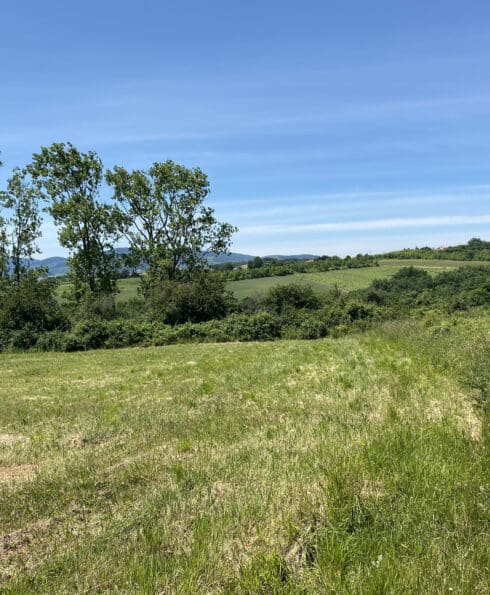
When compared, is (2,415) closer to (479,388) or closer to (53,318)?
(479,388)

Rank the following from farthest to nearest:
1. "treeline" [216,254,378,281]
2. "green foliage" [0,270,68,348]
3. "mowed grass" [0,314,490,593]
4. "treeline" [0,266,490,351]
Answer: "treeline" [216,254,378,281]
"treeline" [0,266,490,351]
"green foliage" [0,270,68,348]
"mowed grass" [0,314,490,593]

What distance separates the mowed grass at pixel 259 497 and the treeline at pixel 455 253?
9674 centimetres

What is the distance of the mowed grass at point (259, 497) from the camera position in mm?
2873

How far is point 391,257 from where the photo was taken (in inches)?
4222

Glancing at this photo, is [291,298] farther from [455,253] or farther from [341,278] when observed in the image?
[455,253]

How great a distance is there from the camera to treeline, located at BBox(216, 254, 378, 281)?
78.6 m

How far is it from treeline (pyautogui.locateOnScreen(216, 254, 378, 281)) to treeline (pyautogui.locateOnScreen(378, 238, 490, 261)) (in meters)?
12.1

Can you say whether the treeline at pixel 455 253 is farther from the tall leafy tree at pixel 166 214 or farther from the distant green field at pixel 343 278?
the tall leafy tree at pixel 166 214

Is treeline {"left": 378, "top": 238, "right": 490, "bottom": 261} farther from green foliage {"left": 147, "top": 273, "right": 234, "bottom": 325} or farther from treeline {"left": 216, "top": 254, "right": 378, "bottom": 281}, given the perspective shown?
green foliage {"left": 147, "top": 273, "right": 234, "bottom": 325}

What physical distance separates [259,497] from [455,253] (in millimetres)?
108593

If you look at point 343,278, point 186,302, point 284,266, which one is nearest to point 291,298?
point 186,302

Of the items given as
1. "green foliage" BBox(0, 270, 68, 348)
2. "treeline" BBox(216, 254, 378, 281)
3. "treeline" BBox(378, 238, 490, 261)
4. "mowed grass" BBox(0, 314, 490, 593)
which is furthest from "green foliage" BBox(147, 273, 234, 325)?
"treeline" BBox(378, 238, 490, 261)

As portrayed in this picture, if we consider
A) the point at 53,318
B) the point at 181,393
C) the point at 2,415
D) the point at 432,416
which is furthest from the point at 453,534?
the point at 53,318

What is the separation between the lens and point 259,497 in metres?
3.80
